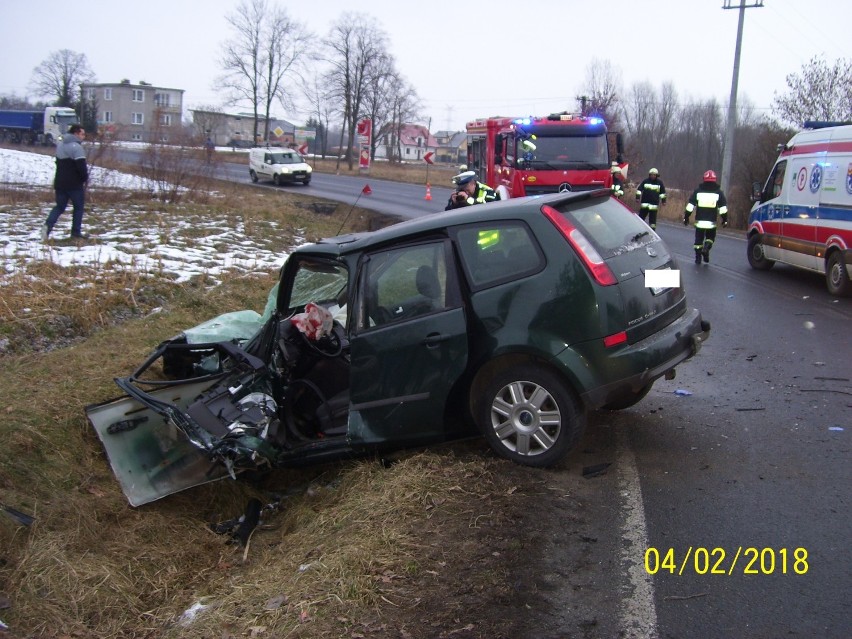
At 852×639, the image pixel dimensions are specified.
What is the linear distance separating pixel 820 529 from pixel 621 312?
1551 mm

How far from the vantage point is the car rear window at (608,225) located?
4926 mm

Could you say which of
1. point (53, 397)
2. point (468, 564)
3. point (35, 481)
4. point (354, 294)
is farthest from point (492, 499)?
point (53, 397)

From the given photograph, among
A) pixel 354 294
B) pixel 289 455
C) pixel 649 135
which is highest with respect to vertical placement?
pixel 649 135

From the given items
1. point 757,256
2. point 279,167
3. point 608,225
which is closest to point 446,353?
point 608,225

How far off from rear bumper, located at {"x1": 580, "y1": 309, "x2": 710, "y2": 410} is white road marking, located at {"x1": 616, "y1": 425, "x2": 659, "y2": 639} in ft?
1.64

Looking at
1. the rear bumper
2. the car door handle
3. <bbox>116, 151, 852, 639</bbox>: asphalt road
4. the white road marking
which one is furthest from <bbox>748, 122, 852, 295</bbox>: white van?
the car door handle

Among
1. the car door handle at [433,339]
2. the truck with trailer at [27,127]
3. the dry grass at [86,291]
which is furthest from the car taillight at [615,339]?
the truck with trailer at [27,127]

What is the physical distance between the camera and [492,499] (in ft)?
14.6

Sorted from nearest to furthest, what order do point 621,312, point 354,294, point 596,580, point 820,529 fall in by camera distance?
point 596,580 < point 820,529 < point 621,312 < point 354,294

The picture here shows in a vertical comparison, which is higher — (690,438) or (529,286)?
(529,286)

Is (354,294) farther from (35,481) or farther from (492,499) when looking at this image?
(35,481)

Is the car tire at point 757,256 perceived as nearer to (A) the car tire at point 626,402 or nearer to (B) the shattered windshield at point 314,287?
(A) the car tire at point 626,402
